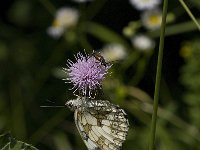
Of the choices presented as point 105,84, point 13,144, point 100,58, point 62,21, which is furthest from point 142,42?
point 13,144

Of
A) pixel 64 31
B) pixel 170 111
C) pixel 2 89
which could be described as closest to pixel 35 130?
pixel 2 89

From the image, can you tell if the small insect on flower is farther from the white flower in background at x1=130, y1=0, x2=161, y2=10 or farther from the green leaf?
the white flower in background at x1=130, y1=0, x2=161, y2=10

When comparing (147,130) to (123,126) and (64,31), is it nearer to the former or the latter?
(64,31)

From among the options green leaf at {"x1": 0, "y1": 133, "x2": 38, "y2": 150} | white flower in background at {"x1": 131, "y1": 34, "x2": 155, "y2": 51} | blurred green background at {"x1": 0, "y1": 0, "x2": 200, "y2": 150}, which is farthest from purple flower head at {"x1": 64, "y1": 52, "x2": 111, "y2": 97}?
white flower in background at {"x1": 131, "y1": 34, "x2": 155, "y2": 51}

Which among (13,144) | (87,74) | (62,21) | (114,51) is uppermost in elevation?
(62,21)

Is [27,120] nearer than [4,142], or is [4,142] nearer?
[4,142]

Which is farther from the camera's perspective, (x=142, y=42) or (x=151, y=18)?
(x=151, y=18)

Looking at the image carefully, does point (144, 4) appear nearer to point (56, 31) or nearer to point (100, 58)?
point (56, 31)
